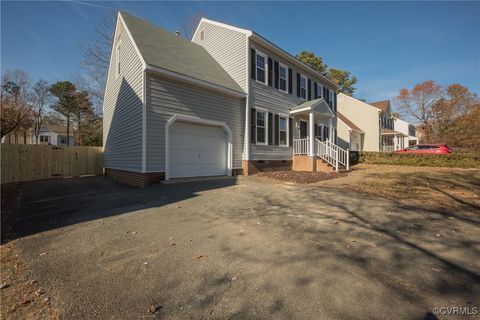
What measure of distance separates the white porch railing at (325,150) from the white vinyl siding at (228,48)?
196 inches

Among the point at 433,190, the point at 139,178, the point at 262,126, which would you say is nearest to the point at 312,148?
the point at 262,126

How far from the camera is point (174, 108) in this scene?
9.80 meters

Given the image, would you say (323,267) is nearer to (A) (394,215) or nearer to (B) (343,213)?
(B) (343,213)

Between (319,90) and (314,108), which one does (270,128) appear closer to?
(314,108)

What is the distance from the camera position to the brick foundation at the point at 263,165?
12383 mm

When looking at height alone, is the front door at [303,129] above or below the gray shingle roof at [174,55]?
below

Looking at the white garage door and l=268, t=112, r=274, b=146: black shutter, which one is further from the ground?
l=268, t=112, r=274, b=146: black shutter

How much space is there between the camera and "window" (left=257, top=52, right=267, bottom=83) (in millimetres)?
13258

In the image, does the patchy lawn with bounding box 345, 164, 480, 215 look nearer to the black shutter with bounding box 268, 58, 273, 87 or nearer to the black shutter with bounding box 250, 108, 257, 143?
the black shutter with bounding box 250, 108, 257, 143

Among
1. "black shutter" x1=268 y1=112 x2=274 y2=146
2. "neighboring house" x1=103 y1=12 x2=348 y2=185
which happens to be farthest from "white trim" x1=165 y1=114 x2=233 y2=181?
"black shutter" x1=268 y1=112 x2=274 y2=146

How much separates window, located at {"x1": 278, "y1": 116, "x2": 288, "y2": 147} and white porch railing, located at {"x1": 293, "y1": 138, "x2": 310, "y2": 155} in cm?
75

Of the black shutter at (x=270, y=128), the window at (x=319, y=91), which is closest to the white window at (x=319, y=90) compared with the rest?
the window at (x=319, y=91)

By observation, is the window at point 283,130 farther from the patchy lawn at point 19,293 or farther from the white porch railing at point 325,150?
the patchy lawn at point 19,293

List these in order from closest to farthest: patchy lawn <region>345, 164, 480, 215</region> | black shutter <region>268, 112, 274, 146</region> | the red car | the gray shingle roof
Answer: patchy lawn <region>345, 164, 480, 215</region>
the gray shingle roof
black shutter <region>268, 112, 274, 146</region>
the red car
